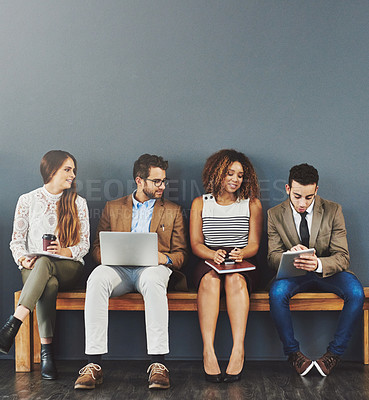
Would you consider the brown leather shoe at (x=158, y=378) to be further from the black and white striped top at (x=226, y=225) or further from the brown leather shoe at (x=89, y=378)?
the black and white striped top at (x=226, y=225)

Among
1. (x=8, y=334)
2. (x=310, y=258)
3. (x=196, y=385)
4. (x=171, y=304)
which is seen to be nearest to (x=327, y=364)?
(x=310, y=258)

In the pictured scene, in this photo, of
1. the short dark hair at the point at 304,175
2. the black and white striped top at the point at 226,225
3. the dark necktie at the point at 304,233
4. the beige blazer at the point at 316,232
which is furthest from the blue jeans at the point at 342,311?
the short dark hair at the point at 304,175

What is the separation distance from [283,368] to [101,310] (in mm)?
1169

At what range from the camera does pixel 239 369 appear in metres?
2.78

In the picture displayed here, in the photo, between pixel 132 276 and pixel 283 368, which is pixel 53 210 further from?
pixel 283 368

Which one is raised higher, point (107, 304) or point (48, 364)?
point (107, 304)

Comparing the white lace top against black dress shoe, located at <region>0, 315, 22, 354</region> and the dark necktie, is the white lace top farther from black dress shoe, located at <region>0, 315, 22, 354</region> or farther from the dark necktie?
the dark necktie

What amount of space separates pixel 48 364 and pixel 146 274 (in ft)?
2.41

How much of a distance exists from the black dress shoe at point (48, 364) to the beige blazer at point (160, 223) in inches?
23.2

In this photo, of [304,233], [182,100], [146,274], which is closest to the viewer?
[146,274]

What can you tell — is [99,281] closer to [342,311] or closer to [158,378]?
[158,378]

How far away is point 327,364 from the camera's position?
9.31 feet

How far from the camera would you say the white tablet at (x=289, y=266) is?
112 inches

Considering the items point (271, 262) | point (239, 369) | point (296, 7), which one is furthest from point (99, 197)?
point (296, 7)
